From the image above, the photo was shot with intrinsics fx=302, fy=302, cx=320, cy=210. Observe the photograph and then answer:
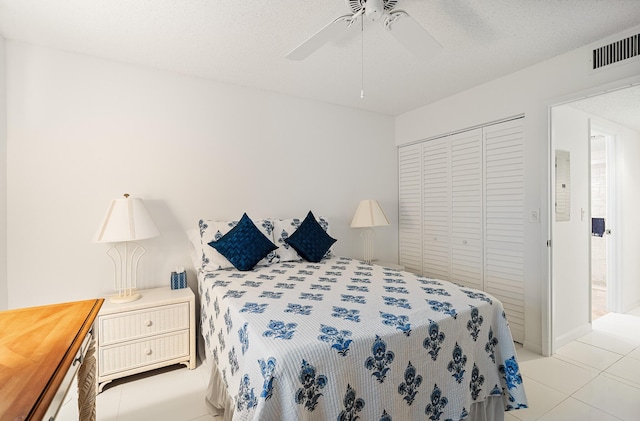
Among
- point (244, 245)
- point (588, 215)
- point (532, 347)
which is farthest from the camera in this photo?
point (588, 215)

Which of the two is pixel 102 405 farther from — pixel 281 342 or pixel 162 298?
pixel 281 342

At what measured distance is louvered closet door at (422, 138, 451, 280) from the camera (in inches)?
139

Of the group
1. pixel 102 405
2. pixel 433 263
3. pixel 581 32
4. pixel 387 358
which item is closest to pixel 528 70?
pixel 581 32

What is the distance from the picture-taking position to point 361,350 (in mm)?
1247

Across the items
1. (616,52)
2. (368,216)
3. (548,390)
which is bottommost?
(548,390)

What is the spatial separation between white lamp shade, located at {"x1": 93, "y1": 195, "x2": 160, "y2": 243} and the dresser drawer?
1.79ft

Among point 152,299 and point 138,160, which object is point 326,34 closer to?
point 138,160

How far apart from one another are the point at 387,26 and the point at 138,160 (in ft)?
7.38

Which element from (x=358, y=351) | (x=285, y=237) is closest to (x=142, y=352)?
(x=285, y=237)

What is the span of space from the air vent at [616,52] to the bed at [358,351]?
202 cm

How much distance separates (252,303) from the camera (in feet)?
5.55

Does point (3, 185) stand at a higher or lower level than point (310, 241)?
higher

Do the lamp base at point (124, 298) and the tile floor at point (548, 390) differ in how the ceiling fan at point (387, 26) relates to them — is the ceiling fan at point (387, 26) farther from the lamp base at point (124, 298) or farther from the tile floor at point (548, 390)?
the tile floor at point (548, 390)

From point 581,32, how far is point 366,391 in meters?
2.79
